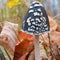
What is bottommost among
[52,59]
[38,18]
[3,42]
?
[52,59]

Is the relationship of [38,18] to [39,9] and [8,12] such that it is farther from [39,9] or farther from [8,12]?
[8,12]

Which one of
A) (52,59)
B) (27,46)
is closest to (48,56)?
(52,59)

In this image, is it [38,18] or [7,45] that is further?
[7,45]

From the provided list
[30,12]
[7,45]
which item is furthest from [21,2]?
[30,12]

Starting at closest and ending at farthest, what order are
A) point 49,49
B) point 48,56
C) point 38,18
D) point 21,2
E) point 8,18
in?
point 38,18 → point 48,56 → point 49,49 → point 21,2 → point 8,18

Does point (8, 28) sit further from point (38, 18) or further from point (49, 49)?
point (38, 18)

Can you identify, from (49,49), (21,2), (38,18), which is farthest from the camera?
(21,2)

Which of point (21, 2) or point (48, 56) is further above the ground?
point (21, 2)
